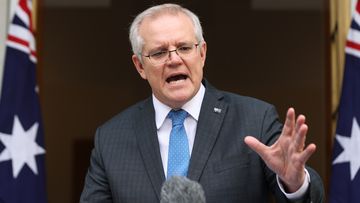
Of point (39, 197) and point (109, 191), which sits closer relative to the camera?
point (109, 191)

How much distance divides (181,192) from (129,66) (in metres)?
6.58

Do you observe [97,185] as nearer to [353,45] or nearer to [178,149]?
[178,149]

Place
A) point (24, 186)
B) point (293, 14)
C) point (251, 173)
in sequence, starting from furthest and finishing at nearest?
point (293, 14) < point (24, 186) < point (251, 173)

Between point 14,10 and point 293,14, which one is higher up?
point 14,10

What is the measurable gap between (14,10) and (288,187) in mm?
2572

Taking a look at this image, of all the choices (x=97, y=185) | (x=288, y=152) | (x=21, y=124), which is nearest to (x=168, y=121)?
(x=97, y=185)

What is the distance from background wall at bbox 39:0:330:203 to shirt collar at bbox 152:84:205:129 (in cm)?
510

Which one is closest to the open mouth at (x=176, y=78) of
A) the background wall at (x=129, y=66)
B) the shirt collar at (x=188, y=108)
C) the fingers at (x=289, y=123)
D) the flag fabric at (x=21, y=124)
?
the shirt collar at (x=188, y=108)

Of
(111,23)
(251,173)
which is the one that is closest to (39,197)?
(251,173)

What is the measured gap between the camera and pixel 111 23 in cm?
759

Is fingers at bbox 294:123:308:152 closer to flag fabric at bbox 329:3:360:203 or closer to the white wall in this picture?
flag fabric at bbox 329:3:360:203

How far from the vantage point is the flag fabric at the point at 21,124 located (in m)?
4.04

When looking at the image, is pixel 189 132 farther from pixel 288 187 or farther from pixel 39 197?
pixel 39 197

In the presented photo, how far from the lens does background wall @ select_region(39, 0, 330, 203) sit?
7.54 m
